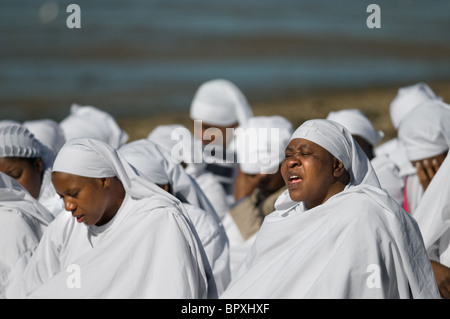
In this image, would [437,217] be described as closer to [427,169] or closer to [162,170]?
[427,169]

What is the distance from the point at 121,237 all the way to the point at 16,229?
3.82ft

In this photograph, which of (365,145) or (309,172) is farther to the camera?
(365,145)

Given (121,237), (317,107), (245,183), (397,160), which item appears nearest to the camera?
(121,237)

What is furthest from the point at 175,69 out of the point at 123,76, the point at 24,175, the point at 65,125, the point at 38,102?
the point at 24,175

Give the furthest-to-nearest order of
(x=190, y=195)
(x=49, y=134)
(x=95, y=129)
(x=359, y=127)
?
1. (x=95, y=129)
2. (x=49, y=134)
3. (x=359, y=127)
4. (x=190, y=195)

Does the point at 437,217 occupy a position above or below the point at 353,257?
below

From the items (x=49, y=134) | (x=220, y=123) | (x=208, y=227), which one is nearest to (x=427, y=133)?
(x=208, y=227)

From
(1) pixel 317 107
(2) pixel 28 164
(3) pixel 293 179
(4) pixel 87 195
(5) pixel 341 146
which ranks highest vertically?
(5) pixel 341 146

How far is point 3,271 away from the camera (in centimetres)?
633

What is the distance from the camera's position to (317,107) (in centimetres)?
1730

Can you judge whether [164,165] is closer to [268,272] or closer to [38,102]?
[268,272]

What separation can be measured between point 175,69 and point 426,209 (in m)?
15.7

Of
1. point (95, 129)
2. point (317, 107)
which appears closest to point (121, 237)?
point (95, 129)
